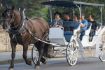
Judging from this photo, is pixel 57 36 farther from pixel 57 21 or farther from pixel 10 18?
pixel 10 18

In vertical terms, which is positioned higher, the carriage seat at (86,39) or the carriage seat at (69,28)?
the carriage seat at (69,28)

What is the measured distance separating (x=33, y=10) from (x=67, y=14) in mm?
6773

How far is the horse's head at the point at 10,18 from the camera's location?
1438 cm

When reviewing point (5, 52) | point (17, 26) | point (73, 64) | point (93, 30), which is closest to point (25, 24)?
point (17, 26)

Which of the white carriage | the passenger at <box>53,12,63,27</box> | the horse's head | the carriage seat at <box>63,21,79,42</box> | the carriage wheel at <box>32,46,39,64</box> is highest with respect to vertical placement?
the horse's head

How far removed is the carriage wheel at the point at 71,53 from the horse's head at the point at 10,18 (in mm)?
2754

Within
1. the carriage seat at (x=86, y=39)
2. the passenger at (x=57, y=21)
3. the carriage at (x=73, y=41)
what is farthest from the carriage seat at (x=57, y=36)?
the carriage seat at (x=86, y=39)

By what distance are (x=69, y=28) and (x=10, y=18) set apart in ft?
12.1

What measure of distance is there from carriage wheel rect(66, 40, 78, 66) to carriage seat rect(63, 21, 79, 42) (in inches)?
11.7

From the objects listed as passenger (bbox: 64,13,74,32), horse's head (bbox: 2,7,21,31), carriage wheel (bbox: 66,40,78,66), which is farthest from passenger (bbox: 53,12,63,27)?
horse's head (bbox: 2,7,21,31)

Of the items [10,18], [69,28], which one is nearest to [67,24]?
[69,28]

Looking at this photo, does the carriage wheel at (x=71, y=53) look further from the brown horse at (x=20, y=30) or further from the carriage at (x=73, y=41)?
the brown horse at (x=20, y=30)

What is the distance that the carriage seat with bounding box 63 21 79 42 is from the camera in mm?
17500

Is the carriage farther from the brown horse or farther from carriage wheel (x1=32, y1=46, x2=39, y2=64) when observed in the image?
the brown horse
